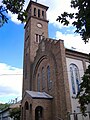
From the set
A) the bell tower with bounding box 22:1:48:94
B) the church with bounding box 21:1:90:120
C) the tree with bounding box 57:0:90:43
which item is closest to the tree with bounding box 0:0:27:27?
the tree with bounding box 57:0:90:43

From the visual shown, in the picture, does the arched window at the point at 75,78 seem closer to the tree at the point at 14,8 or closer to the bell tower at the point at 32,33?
the bell tower at the point at 32,33

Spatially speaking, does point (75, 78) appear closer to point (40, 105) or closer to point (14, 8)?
point (40, 105)

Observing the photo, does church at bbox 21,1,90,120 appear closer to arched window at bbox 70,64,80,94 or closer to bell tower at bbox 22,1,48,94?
Answer: arched window at bbox 70,64,80,94

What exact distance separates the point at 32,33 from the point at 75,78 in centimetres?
1332

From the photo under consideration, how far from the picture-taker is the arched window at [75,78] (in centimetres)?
1877

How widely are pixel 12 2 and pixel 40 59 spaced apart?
17.9 meters

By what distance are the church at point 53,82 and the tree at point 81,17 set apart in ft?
28.6

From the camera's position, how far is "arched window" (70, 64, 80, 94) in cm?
1877

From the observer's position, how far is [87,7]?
9.32 m

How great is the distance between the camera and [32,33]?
29.4 m

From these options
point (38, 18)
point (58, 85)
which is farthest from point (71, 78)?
point (38, 18)

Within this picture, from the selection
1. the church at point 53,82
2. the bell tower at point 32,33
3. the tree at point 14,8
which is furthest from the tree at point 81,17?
the bell tower at point 32,33

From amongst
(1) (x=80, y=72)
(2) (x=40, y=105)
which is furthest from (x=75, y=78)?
(2) (x=40, y=105)

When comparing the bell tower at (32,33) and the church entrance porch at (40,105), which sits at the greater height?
the bell tower at (32,33)
